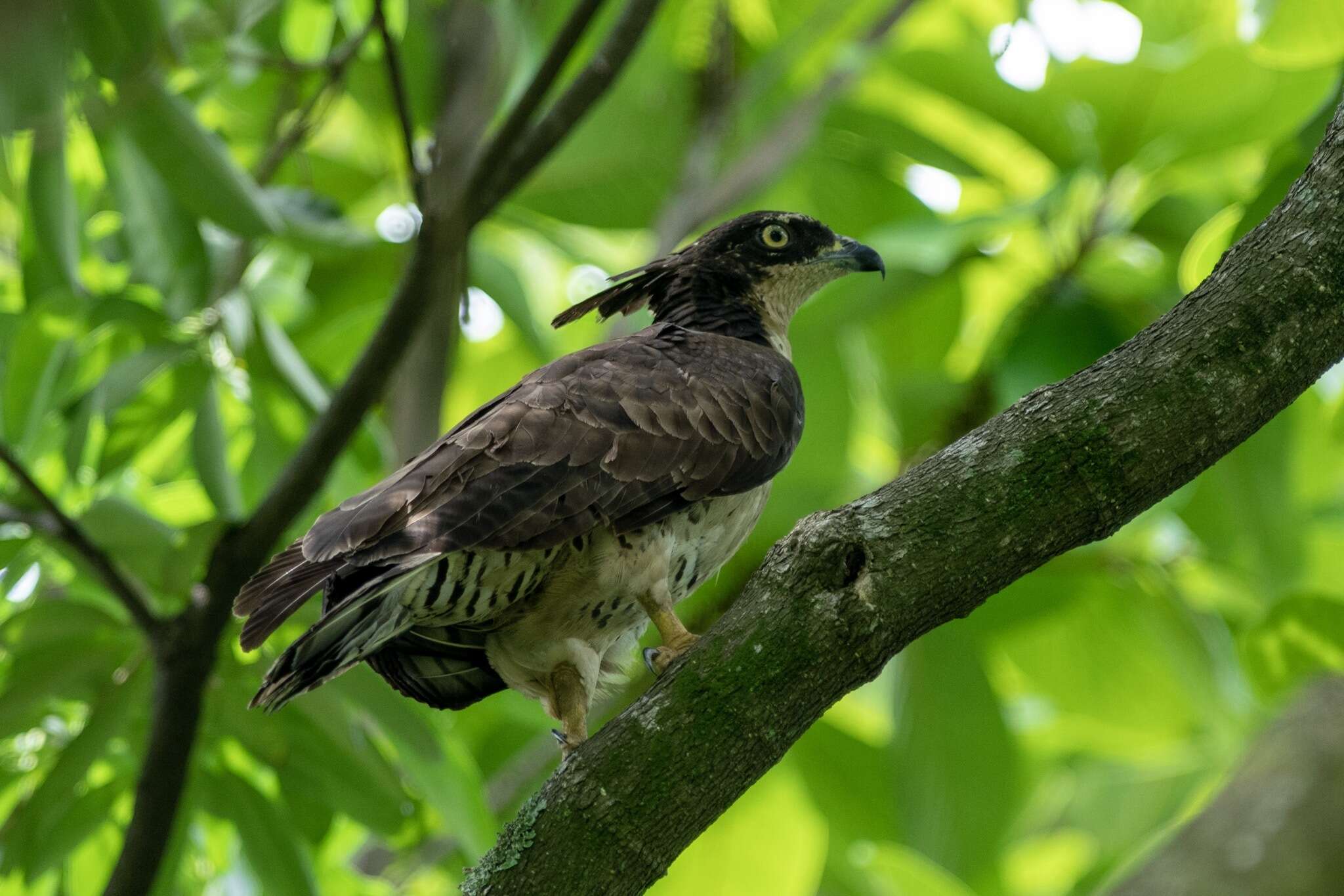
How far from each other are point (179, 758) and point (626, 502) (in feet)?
5.38

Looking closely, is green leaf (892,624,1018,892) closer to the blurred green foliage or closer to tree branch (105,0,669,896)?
the blurred green foliage

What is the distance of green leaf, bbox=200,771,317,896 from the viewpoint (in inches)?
170

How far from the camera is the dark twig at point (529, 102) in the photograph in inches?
182

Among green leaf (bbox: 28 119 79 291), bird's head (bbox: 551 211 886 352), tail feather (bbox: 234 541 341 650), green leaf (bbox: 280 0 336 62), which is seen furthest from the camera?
green leaf (bbox: 280 0 336 62)

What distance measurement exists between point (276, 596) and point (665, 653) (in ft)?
3.50

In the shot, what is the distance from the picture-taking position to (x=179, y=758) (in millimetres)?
4117

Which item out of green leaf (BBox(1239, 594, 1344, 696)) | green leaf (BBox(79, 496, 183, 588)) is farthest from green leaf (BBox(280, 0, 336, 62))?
green leaf (BBox(1239, 594, 1344, 696))

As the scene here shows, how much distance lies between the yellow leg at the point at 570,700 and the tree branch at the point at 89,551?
126 centimetres

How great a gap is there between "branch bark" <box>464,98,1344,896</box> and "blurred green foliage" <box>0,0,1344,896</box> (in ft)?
4.08

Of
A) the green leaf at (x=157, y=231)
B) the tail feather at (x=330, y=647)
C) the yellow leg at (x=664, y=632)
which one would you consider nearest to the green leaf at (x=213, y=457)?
the green leaf at (x=157, y=231)

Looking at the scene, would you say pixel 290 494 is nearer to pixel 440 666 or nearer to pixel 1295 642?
pixel 440 666

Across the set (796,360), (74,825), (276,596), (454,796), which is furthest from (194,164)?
(796,360)

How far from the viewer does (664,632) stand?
3799 millimetres

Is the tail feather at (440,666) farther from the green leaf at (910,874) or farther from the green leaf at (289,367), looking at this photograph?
the green leaf at (910,874)
